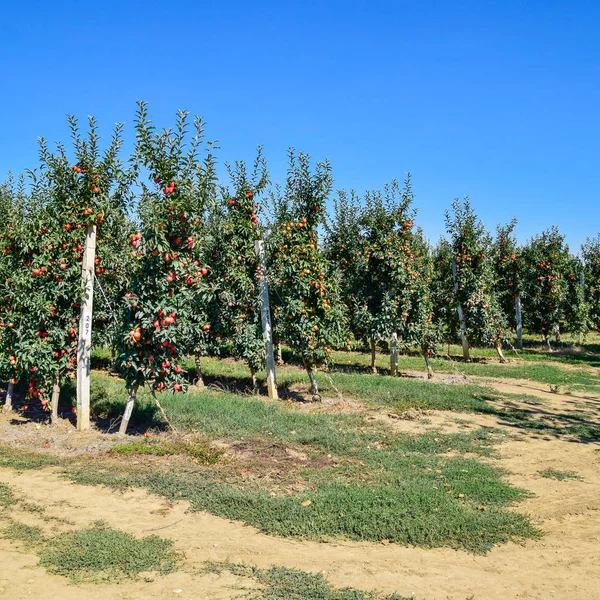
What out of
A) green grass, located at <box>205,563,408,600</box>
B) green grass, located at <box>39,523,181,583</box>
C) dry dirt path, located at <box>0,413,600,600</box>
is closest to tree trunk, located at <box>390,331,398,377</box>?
dry dirt path, located at <box>0,413,600,600</box>

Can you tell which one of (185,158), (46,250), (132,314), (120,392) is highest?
(185,158)

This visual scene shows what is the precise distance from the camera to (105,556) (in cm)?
533

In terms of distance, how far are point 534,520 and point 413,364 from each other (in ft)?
45.8

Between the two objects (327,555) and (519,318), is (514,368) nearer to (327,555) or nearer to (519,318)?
(519,318)

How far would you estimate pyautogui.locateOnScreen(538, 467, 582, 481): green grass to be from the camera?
8.08 m

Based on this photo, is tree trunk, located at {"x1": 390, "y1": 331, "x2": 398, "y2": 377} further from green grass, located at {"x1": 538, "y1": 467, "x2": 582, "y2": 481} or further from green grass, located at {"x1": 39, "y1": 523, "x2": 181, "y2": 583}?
green grass, located at {"x1": 39, "y1": 523, "x2": 181, "y2": 583}

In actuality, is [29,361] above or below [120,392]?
above

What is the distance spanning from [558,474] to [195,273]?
671 cm

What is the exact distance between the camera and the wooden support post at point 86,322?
9.73 m

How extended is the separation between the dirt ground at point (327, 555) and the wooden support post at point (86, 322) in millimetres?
2062

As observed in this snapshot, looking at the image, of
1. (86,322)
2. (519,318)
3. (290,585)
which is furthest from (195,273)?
(519,318)

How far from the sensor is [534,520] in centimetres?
659

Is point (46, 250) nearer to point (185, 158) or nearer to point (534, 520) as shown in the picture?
point (185, 158)

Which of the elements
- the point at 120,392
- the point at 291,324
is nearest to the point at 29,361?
the point at 120,392
